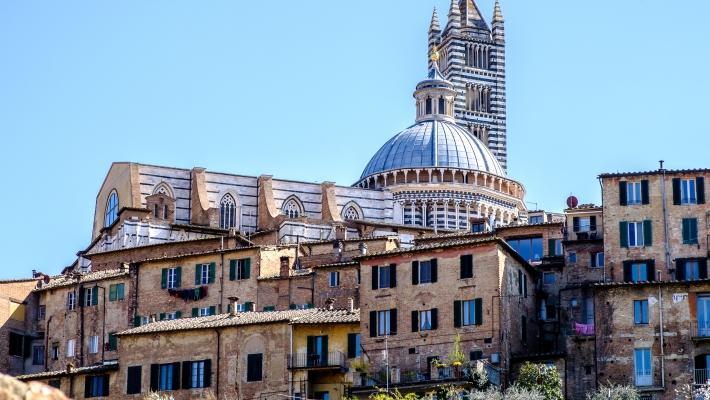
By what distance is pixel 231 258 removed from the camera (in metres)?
58.4

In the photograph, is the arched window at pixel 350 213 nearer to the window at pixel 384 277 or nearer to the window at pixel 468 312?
the window at pixel 384 277

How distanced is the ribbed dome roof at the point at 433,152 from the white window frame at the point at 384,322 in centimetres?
4211

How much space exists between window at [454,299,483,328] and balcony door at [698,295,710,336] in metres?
6.95

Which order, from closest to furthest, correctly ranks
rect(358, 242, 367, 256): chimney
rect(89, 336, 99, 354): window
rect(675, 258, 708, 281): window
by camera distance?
rect(675, 258, 708, 281): window
rect(89, 336, 99, 354): window
rect(358, 242, 367, 256): chimney

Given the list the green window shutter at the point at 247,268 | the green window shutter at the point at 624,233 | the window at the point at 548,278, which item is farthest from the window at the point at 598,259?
the green window shutter at the point at 247,268

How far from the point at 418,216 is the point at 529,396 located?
4610 cm

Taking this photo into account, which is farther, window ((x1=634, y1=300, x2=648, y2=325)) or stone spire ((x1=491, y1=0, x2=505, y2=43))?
stone spire ((x1=491, y1=0, x2=505, y2=43))

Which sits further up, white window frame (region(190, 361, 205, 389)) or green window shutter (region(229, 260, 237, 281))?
green window shutter (region(229, 260, 237, 281))

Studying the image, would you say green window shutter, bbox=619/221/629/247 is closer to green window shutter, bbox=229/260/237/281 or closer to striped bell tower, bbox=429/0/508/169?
green window shutter, bbox=229/260/237/281

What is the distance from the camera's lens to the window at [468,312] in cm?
4809

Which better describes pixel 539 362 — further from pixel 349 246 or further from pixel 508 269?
pixel 349 246

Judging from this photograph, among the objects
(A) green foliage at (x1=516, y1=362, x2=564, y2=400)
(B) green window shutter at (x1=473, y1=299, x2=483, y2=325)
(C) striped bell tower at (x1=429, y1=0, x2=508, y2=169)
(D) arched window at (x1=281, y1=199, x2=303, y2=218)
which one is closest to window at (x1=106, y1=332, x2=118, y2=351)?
(B) green window shutter at (x1=473, y1=299, x2=483, y2=325)

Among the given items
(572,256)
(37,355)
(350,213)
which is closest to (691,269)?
(572,256)

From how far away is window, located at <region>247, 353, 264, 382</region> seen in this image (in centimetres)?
4888
